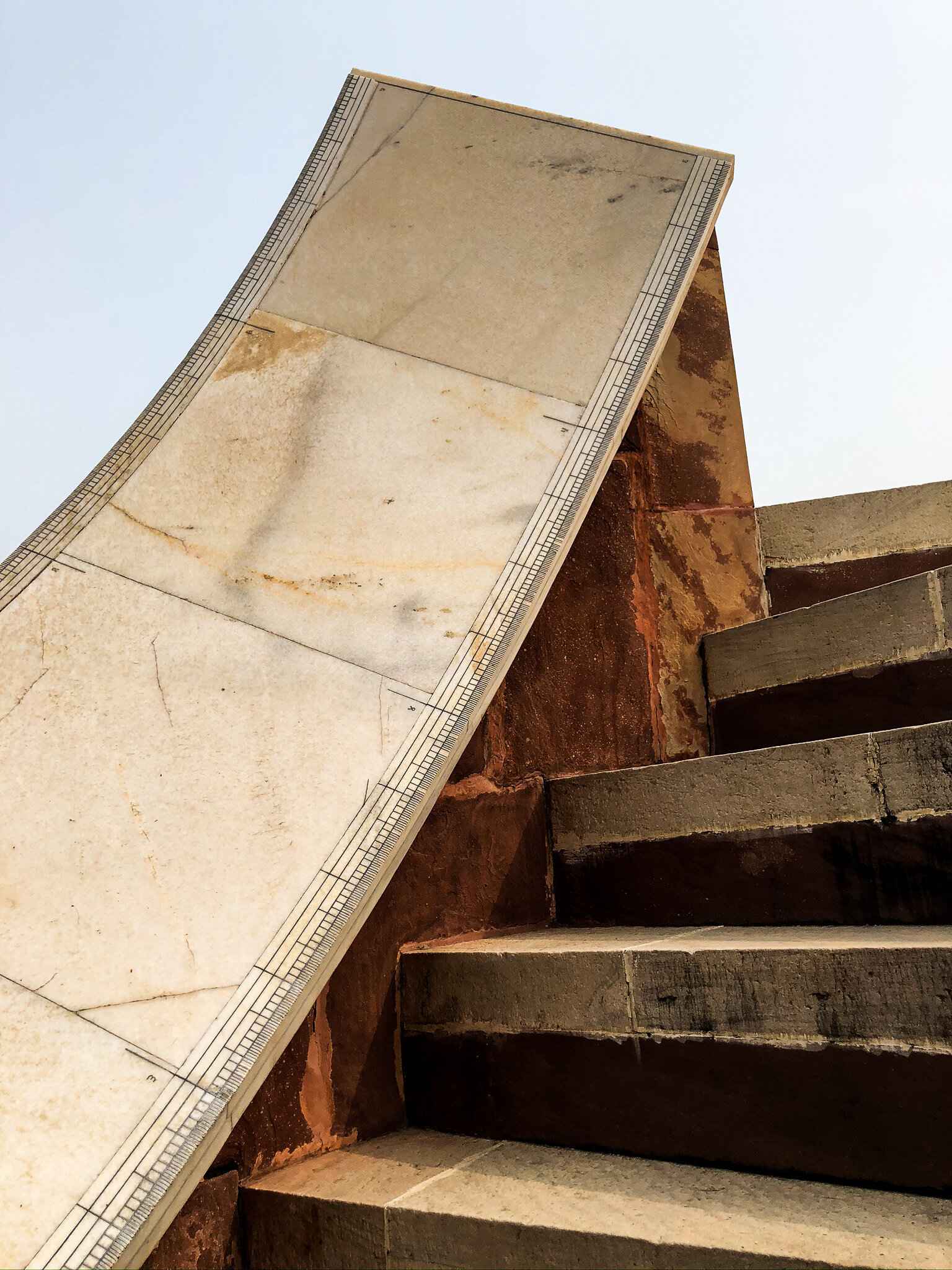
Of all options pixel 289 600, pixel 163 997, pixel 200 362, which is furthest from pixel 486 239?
pixel 163 997

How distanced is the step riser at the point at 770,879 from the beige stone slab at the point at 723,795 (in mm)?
Result: 20

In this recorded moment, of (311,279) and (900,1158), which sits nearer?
(900,1158)

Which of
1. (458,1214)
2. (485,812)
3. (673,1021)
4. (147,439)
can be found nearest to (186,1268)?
(458,1214)

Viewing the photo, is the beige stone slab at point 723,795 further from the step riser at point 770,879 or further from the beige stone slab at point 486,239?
the beige stone slab at point 486,239

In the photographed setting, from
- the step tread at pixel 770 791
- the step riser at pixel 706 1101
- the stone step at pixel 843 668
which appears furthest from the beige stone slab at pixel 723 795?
the step riser at pixel 706 1101

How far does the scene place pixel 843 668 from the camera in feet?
5.81

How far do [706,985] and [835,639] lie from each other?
82 cm

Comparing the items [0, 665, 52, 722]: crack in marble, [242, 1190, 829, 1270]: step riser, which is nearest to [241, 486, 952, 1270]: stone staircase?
[242, 1190, 829, 1270]: step riser

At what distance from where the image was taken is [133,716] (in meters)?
1.45

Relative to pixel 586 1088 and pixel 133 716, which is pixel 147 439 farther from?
pixel 586 1088

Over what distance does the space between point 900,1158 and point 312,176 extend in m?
2.07

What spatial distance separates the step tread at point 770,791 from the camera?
53.3 inches

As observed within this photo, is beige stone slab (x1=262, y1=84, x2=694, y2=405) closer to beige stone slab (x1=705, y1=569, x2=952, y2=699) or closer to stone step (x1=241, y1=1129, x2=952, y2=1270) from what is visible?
beige stone slab (x1=705, y1=569, x2=952, y2=699)

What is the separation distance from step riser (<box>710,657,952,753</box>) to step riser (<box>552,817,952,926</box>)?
0.82 ft
